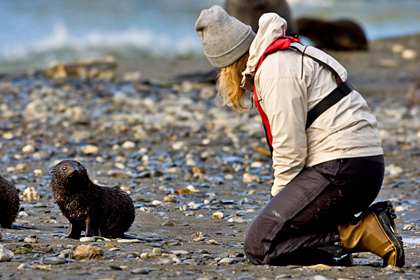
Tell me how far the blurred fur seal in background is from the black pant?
8790 mm

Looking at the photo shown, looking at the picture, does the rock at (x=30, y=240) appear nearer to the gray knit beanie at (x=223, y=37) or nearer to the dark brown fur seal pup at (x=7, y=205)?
the dark brown fur seal pup at (x=7, y=205)

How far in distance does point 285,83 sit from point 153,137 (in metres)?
5.72

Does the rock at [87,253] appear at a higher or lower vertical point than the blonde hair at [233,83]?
lower

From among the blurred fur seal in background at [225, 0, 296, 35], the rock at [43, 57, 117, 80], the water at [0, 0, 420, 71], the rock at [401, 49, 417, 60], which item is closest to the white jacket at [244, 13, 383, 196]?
the blurred fur seal in background at [225, 0, 296, 35]

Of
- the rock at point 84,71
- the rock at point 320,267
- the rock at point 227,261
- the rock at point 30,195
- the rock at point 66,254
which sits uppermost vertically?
the rock at point 84,71

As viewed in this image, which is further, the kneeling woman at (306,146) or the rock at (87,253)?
the rock at (87,253)

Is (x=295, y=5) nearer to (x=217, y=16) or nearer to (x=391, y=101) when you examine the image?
(x=391, y=101)

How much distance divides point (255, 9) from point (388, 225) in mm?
9142

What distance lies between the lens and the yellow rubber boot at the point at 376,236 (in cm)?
436

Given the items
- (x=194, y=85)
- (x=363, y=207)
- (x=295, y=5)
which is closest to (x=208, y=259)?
(x=363, y=207)

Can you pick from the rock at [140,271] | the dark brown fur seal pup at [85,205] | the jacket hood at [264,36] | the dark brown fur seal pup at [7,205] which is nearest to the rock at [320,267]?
the rock at [140,271]

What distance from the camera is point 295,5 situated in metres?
33.2

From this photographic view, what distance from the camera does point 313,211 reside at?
14.4 feet

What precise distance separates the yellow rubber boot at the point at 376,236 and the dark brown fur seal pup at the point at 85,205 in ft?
5.80
